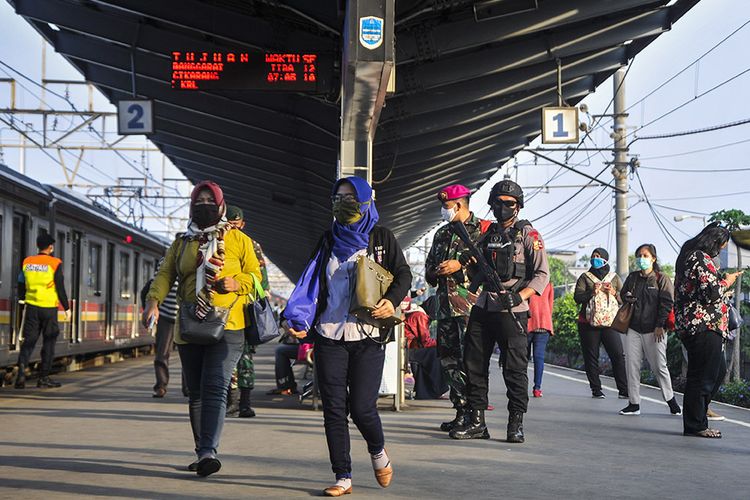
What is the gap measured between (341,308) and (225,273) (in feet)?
3.28

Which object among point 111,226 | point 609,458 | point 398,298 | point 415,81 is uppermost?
point 415,81

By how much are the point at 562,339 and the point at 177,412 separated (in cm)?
1600

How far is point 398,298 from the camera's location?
6.32 m

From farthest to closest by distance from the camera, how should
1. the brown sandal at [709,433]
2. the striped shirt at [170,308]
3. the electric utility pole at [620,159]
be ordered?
the electric utility pole at [620,159] → the striped shirt at [170,308] → the brown sandal at [709,433]

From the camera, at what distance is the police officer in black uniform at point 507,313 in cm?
882

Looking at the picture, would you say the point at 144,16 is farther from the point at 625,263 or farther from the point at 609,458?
the point at 625,263

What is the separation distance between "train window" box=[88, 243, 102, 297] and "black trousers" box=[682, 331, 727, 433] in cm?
1359

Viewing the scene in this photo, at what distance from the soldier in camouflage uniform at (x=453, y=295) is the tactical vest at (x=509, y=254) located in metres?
0.26

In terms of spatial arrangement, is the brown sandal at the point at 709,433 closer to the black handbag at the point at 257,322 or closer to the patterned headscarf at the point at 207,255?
the black handbag at the point at 257,322

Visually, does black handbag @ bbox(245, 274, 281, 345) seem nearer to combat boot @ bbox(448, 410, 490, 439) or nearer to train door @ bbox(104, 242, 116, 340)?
combat boot @ bbox(448, 410, 490, 439)

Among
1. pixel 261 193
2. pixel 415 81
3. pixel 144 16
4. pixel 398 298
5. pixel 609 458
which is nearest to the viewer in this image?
pixel 398 298

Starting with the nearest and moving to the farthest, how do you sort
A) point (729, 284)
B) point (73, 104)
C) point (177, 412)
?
point (729, 284), point (177, 412), point (73, 104)

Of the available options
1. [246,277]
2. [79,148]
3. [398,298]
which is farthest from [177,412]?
[79,148]

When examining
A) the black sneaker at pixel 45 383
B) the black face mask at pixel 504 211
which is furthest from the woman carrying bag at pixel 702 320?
the black sneaker at pixel 45 383
